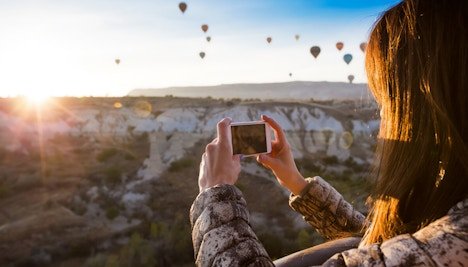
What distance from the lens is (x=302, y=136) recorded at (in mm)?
27969

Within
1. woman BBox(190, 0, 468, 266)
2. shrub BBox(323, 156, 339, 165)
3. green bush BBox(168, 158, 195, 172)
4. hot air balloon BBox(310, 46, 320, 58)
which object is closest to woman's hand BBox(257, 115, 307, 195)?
woman BBox(190, 0, 468, 266)

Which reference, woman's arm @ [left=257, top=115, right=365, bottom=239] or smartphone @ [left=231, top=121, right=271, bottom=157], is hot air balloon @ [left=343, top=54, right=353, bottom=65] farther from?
smartphone @ [left=231, top=121, right=271, bottom=157]

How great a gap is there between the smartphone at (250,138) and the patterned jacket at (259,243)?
0.32 meters

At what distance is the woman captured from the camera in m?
1.26

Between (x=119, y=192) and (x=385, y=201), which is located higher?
(x=385, y=201)

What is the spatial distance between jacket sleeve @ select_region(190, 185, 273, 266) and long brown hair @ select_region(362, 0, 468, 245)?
408 millimetres

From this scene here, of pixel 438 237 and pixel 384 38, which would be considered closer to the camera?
pixel 438 237

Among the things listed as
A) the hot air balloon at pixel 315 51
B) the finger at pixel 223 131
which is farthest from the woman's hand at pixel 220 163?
the hot air balloon at pixel 315 51

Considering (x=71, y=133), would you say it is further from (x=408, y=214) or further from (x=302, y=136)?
(x=408, y=214)

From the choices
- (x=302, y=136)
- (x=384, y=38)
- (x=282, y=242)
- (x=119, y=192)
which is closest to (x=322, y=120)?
(x=302, y=136)

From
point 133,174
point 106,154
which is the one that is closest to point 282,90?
point 106,154

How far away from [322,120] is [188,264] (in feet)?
75.9

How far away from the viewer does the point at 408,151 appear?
1.36 m

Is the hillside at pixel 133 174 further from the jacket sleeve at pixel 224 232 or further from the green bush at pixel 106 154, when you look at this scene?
the jacket sleeve at pixel 224 232
